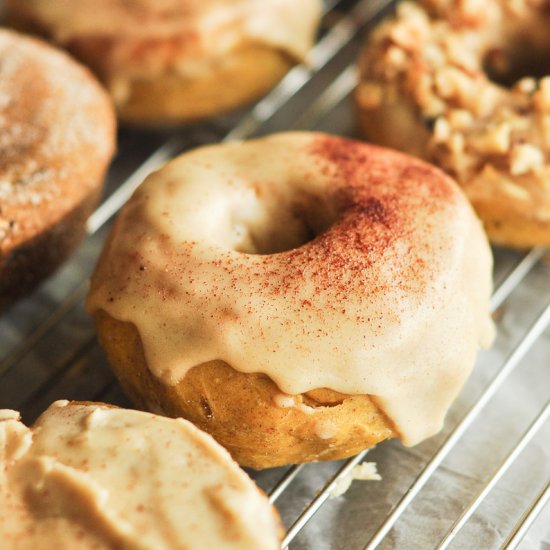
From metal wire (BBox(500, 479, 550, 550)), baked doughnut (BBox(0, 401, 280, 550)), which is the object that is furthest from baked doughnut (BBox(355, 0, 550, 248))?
baked doughnut (BBox(0, 401, 280, 550))

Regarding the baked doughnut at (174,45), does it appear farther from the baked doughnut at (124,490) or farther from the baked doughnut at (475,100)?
the baked doughnut at (124,490)

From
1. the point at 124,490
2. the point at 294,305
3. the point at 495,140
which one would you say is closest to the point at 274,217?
the point at 294,305

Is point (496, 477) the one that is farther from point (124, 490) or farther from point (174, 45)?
point (174, 45)

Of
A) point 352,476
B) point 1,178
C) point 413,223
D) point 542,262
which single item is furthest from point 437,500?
point 1,178

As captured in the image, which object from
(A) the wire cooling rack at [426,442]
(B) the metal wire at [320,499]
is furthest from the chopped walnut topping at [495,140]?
(B) the metal wire at [320,499]

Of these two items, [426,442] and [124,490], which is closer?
[124,490]

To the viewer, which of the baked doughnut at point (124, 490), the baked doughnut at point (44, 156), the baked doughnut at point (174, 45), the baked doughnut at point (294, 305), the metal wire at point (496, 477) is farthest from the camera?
the baked doughnut at point (174, 45)

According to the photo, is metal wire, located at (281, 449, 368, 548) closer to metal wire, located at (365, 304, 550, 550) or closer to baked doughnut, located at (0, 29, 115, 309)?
metal wire, located at (365, 304, 550, 550)
